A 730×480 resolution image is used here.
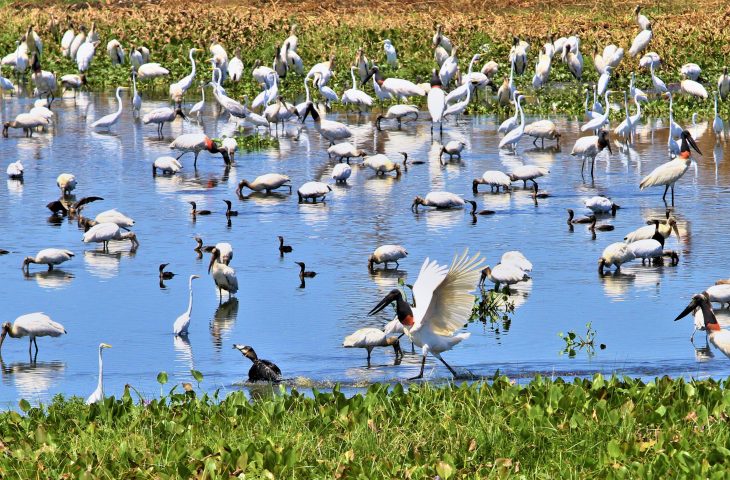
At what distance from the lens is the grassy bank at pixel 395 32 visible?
35844 mm

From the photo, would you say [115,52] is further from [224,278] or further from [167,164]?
[224,278]

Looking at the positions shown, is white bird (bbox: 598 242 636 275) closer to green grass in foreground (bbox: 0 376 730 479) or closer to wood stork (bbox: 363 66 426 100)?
green grass in foreground (bbox: 0 376 730 479)

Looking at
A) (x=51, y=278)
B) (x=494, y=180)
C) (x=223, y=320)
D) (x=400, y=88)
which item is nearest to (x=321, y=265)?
(x=223, y=320)

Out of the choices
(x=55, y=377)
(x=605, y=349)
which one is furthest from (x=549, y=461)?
(x=55, y=377)

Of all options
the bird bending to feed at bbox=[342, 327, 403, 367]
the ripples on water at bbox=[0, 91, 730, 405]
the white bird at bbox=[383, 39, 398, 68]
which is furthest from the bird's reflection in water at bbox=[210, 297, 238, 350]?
the white bird at bbox=[383, 39, 398, 68]

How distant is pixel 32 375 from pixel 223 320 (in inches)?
97.2

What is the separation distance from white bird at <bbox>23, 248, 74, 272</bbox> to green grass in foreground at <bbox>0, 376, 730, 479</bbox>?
564 centimetres

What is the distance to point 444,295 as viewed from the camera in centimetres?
1054

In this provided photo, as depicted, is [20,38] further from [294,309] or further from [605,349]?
[605,349]

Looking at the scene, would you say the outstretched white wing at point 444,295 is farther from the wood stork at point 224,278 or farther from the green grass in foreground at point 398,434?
the wood stork at point 224,278

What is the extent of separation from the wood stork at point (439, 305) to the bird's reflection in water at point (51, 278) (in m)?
5.02

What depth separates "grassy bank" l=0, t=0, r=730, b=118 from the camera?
35.8 meters

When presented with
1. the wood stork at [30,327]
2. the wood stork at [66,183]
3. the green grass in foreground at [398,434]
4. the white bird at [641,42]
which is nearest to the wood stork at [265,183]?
the wood stork at [66,183]

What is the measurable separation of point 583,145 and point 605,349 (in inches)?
397
